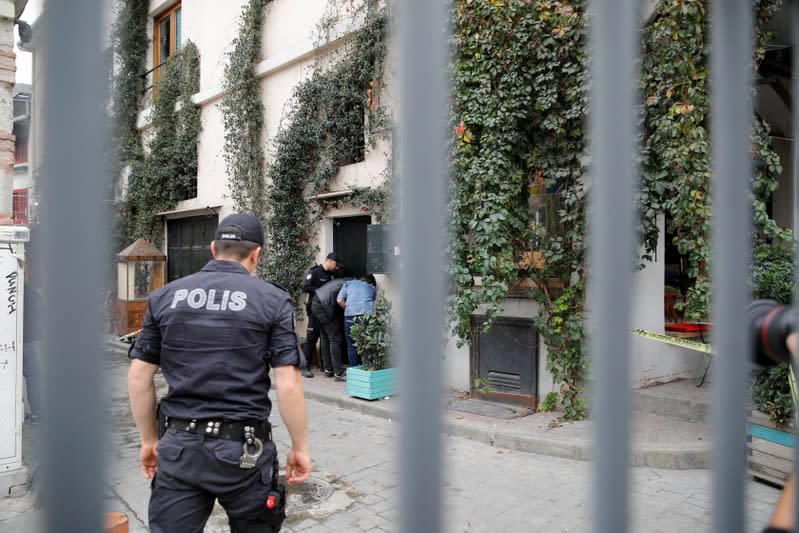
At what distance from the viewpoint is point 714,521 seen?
1.05 metres

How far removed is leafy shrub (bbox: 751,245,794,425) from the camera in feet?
15.0

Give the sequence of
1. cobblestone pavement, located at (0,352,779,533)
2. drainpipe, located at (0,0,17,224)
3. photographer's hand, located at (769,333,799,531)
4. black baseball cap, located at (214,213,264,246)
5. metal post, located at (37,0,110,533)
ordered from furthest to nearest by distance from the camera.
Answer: drainpipe, located at (0,0,17,224)
cobblestone pavement, located at (0,352,779,533)
black baseball cap, located at (214,213,264,246)
photographer's hand, located at (769,333,799,531)
metal post, located at (37,0,110,533)

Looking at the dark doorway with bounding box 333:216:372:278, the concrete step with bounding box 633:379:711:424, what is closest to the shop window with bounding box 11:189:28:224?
the concrete step with bounding box 633:379:711:424

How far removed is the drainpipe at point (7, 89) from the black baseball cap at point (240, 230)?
289 centimetres

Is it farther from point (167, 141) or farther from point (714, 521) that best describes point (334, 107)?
point (714, 521)

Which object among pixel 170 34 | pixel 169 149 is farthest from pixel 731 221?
pixel 170 34

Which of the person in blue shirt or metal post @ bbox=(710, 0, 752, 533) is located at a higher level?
metal post @ bbox=(710, 0, 752, 533)

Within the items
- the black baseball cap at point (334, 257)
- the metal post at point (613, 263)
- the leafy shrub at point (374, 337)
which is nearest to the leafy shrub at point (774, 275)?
the leafy shrub at point (374, 337)

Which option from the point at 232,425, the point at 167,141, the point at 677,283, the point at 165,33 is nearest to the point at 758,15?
the point at 677,283

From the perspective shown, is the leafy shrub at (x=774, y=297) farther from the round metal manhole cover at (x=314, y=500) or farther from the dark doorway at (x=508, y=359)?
the round metal manhole cover at (x=314, y=500)

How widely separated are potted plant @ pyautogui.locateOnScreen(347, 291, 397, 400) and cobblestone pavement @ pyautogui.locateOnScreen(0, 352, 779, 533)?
4.85 feet

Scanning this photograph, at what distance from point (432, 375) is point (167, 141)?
14.2 metres

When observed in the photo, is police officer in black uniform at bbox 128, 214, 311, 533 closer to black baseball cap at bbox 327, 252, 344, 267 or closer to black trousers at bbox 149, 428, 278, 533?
black trousers at bbox 149, 428, 278, 533

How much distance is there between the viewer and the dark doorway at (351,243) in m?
9.73
